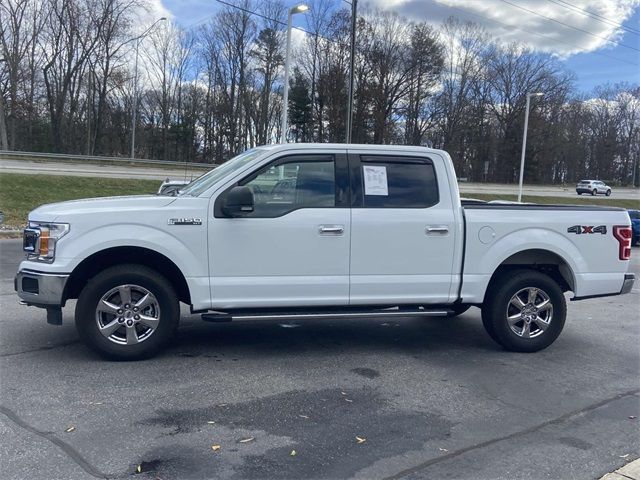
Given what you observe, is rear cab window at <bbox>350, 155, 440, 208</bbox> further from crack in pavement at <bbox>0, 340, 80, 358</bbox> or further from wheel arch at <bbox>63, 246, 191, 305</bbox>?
crack in pavement at <bbox>0, 340, 80, 358</bbox>

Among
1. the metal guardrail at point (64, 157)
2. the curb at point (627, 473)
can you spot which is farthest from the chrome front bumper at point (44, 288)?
the metal guardrail at point (64, 157)

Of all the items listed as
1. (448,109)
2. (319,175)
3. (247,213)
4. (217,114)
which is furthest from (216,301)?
(448,109)

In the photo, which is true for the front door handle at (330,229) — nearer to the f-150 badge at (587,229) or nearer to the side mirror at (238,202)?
the side mirror at (238,202)

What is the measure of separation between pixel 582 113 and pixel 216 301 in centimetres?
8530

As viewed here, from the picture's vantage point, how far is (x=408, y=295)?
5801 mm

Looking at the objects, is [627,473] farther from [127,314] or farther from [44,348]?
[44,348]

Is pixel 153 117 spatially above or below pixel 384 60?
below

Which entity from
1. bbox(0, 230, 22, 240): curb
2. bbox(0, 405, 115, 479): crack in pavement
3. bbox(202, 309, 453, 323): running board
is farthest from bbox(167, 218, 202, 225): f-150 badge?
bbox(0, 230, 22, 240): curb

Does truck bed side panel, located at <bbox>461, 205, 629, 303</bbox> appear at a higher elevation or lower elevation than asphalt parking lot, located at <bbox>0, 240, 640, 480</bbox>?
higher

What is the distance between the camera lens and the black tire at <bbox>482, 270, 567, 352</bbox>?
19.9ft

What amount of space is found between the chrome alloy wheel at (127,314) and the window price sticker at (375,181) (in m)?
2.29

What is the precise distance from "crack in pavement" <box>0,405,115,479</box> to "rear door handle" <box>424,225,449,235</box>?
3.61m

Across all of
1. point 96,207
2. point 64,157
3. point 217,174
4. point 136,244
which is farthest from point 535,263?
point 64,157

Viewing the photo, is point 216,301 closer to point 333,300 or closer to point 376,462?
point 333,300
